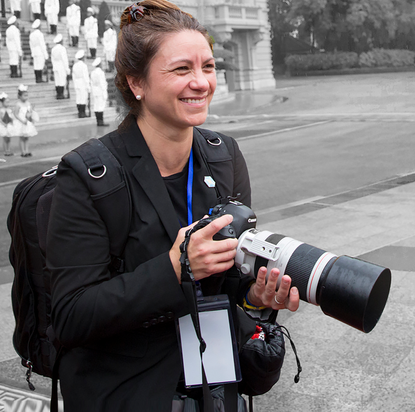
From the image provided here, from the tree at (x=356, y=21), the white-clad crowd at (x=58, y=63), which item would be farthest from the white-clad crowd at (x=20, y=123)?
the tree at (x=356, y=21)

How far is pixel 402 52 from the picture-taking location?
43.3 meters

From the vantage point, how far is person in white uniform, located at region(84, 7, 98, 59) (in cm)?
2411

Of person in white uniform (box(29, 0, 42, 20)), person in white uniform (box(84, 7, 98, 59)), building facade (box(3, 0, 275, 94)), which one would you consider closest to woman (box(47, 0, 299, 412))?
person in white uniform (box(84, 7, 98, 59))

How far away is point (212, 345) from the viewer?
1.59 m

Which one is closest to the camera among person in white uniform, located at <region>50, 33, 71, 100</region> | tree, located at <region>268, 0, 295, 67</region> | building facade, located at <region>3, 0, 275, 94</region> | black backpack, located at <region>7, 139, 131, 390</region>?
black backpack, located at <region>7, 139, 131, 390</region>

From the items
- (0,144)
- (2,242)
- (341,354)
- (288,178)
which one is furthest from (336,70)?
(341,354)

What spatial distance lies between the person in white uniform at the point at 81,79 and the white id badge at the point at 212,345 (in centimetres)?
1805

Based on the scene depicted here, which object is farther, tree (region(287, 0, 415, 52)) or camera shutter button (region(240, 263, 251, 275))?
tree (region(287, 0, 415, 52))

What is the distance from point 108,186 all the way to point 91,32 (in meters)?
24.5

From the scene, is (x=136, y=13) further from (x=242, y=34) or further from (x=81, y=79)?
(x=242, y=34)

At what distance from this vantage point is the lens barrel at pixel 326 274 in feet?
4.62

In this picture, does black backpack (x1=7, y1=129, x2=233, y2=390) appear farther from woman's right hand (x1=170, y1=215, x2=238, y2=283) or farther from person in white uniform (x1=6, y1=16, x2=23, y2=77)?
person in white uniform (x1=6, y1=16, x2=23, y2=77)

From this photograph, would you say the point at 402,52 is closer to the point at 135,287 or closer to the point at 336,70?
the point at 336,70

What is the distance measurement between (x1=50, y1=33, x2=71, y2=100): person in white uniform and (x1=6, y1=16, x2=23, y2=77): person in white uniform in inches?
62.2
